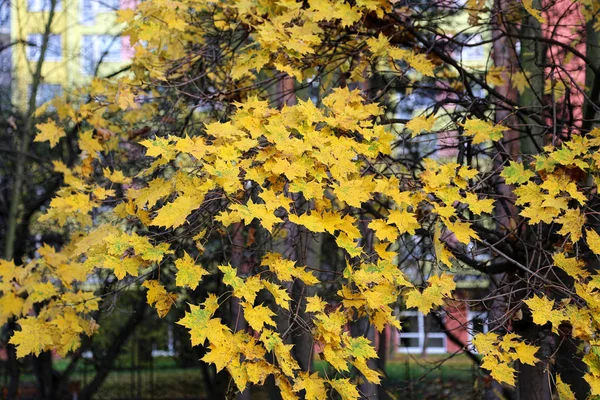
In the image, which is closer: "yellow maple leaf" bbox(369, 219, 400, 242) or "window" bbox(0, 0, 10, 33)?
"yellow maple leaf" bbox(369, 219, 400, 242)

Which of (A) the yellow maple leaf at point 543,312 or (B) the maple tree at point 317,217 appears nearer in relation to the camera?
(B) the maple tree at point 317,217

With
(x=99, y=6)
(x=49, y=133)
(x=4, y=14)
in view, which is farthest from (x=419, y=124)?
(x=99, y=6)

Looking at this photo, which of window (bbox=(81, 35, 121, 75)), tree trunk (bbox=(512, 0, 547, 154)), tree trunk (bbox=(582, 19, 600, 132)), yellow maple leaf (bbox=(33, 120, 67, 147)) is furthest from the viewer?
window (bbox=(81, 35, 121, 75))

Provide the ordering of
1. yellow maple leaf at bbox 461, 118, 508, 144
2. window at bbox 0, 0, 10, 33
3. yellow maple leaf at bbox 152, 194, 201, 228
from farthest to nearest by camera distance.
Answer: window at bbox 0, 0, 10, 33 < yellow maple leaf at bbox 461, 118, 508, 144 < yellow maple leaf at bbox 152, 194, 201, 228

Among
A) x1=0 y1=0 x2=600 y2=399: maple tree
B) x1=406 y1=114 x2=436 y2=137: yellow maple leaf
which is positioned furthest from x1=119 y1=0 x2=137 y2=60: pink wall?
x1=406 y1=114 x2=436 y2=137: yellow maple leaf

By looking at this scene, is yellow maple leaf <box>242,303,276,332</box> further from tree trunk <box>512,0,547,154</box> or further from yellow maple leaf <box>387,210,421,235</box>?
tree trunk <box>512,0,547,154</box>

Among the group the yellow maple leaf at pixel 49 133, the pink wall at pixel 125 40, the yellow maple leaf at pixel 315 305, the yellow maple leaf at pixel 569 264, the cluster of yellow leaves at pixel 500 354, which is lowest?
the cluster of yellow leaves at pixel 500 354

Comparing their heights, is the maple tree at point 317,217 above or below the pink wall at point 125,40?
below

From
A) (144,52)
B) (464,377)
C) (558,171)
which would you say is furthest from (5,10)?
(464,377)

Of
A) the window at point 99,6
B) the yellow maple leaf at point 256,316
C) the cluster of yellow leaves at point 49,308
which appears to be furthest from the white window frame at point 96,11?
the yellow maple leaf at point 256,316

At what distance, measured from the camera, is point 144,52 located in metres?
4.35

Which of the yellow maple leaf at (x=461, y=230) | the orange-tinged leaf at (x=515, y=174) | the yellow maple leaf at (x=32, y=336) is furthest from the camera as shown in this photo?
the yellow maple leaf at (x=32, y=336)

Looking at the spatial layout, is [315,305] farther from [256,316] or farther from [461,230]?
[461,230]

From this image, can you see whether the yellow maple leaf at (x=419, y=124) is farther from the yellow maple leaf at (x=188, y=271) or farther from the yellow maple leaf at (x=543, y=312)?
the yellow maple leaf at (x=188, y=271)
